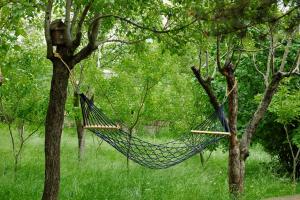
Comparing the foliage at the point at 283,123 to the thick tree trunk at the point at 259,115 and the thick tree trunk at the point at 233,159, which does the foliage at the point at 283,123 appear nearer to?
the thick tree trunk at the point at 259,115

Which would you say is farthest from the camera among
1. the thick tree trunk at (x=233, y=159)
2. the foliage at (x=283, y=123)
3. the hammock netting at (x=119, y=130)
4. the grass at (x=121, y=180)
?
the foliage at (x=283, y=123)

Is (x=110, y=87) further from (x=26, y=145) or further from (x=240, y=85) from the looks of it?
(x=26, y=145)

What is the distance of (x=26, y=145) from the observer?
43.6ft

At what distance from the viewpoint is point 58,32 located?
471cm

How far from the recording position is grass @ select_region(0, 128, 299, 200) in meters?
6.61

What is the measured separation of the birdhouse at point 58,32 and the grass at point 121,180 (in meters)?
2.52

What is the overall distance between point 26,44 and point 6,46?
5801mm

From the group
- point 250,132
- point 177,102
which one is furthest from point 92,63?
point 250,132

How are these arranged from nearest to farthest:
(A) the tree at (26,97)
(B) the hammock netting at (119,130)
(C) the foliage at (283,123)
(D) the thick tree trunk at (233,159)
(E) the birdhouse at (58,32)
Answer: (E) the birdhouse at (58,32) < (B) the hammock netting at (119,130) < (D) the thick tree trunk at (233,159) < (C) the foliage at (283,123) < (A) the tree at (26,97)

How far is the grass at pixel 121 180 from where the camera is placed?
6.61 m

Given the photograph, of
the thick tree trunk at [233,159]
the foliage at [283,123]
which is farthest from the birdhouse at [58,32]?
the foliage at [283,123]

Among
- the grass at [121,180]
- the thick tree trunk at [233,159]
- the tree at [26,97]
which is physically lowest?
the grass at [121,180]

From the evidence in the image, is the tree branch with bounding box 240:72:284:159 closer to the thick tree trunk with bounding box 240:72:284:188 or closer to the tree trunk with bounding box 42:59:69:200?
the thick tree trunk with bounding box 240:72:284:188

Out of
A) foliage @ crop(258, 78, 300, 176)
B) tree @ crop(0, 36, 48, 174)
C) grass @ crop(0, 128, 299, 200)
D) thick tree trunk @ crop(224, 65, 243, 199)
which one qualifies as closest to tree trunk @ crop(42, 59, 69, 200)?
grass @ crop(0, 128, 299, 200)
